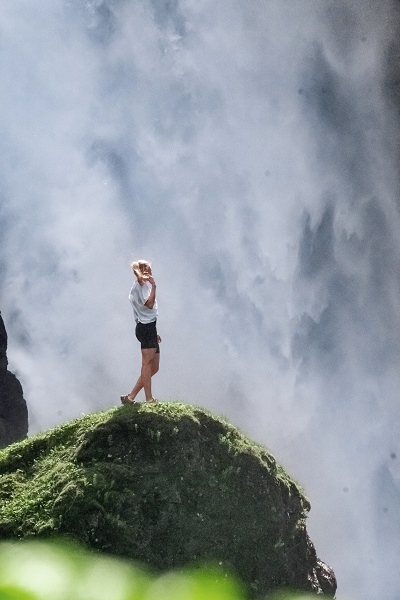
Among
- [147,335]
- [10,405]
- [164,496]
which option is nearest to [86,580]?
[164,496]

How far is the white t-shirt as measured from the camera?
976 centimetres

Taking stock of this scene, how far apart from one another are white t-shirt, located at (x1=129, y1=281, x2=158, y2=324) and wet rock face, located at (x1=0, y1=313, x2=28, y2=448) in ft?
82.5

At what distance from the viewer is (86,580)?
416mm

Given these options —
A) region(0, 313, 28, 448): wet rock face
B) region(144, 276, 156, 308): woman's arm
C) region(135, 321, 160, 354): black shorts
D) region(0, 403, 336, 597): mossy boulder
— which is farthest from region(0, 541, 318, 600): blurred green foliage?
region(0, 313, 28, 448): wet rock face

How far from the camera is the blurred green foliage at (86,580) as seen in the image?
1.20 feet

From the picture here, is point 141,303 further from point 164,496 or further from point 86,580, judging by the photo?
point 86,580

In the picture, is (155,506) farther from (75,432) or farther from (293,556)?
(293,556)

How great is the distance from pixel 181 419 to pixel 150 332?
5.05ft

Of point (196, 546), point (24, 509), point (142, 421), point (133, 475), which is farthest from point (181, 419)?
point (24, 509)

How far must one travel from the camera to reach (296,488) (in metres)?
10.5

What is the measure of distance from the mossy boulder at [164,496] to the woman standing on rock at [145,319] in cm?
46

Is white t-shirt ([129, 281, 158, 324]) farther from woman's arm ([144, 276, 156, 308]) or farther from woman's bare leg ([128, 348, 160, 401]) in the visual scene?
woman's bare leg ([128, 348, 160, 401])

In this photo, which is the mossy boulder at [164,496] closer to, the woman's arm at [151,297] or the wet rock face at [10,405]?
the woman's arm at [151,297]

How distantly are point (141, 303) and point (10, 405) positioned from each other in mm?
26360
